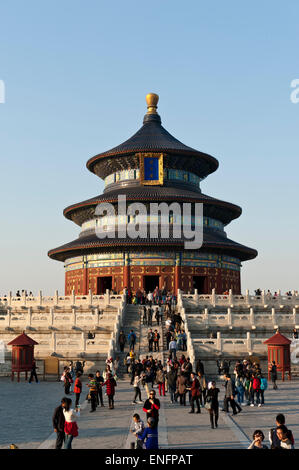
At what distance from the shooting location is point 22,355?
29.0m

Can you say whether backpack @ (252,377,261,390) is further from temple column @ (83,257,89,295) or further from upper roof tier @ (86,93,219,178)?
upper roof tier @ (86,93,219,178)

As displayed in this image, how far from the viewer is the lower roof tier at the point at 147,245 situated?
51.7m

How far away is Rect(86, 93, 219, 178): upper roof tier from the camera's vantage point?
189ft

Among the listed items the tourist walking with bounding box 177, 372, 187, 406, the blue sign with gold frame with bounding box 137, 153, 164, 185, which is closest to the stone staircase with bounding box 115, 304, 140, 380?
the tourist walking with bounding box 177, 372, 187, 406

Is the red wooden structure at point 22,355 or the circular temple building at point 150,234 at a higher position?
the circular temple building at point 150,234

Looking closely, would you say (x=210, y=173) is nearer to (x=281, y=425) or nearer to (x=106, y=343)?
(x=106, y=343)

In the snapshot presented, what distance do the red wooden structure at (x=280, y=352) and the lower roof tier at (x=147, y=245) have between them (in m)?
23.7

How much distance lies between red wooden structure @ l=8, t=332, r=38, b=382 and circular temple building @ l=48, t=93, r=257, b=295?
2318 cm

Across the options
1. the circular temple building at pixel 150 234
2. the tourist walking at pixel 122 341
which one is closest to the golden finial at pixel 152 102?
the circular temple building at pixel 150 234

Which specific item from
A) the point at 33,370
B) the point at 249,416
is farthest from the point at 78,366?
the point at 249,416

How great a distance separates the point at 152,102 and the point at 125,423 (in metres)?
51.5

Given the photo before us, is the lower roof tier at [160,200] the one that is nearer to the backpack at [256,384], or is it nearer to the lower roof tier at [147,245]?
the lower roof tier at [147,245]

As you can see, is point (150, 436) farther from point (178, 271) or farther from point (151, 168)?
point (151, 168)

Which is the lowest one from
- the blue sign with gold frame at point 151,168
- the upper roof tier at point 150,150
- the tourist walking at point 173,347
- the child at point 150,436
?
the child at point 150,436
